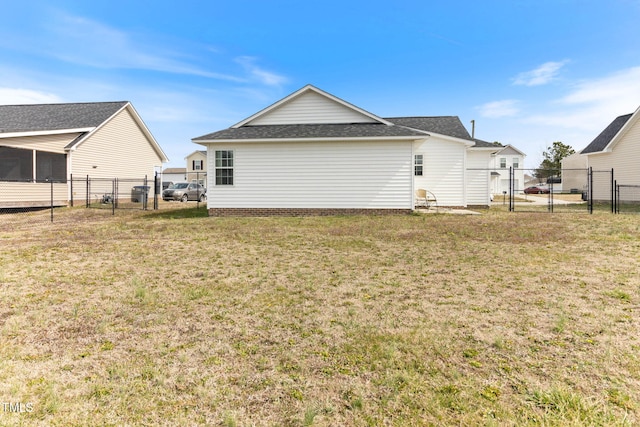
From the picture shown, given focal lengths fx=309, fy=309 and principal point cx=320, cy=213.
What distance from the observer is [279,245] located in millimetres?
8125

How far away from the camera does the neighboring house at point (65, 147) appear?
1650 cm

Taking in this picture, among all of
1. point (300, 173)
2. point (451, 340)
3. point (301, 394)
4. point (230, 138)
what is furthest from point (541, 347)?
point (230, 138)

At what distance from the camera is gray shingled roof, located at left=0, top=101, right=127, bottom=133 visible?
19844 mm

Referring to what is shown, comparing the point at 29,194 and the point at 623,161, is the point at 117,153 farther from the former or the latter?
the point at 623,161

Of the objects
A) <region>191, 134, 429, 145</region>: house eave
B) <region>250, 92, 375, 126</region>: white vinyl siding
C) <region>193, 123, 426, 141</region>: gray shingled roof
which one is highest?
<region>250, 92, 375, 126</region>: white vinyl siding

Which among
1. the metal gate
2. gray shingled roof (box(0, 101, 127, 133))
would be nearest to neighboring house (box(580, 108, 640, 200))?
the metal gate

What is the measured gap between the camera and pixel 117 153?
22.2m

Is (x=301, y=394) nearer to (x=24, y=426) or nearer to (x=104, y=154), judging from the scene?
(x=24, y=426)

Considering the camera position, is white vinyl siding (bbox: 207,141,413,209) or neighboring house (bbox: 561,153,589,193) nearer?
white vinyl siding (bbox: 207,141,413,209)

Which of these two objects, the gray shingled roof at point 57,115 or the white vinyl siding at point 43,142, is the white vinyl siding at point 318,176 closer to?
the white vinyl siding at point 43,142

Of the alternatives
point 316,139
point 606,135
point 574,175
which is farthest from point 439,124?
point 574,175

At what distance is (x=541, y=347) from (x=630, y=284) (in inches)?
130

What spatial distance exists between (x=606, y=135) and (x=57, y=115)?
1605 inches

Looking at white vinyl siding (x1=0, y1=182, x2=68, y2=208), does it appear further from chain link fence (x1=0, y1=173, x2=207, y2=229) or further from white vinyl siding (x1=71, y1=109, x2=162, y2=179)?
white vinyl siding (x1=71, y1=109, x2=162, y2=179)
